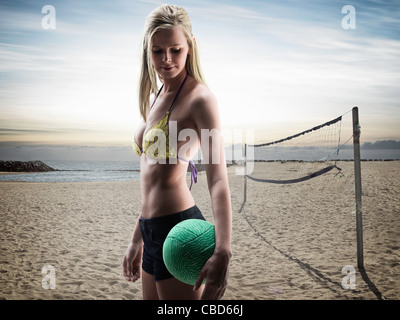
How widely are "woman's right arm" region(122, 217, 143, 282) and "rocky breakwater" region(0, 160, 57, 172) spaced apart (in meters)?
37.2

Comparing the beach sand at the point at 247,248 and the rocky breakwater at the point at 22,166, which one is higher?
the rocky breakwater at the point at 22,166

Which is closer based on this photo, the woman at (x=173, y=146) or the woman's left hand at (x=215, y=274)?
the woman's left hand at (x=215, y=274)

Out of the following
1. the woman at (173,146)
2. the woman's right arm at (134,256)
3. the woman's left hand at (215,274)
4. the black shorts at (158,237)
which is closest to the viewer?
the woman's left hand at (215,274)

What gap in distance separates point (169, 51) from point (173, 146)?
1.39 ft

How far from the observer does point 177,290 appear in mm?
1460

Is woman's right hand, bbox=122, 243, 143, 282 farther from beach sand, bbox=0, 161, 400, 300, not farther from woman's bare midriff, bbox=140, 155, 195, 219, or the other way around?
beach sand, bbox=0, 161, 400, 300

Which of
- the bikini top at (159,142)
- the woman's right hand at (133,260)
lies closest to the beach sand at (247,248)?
the woman's right hand at (133,260)

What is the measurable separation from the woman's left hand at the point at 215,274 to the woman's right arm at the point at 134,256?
64 centimetres

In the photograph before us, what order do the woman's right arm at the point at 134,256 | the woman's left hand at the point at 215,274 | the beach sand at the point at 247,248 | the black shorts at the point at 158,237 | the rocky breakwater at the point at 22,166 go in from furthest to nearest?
the rocky breakwater at the point at 22,166
the beach sand at the point at 247,248
the woman's right arm at the point at 134,256
the black shorts at the point at 158,237
the woman's left hand at the point at 215,274

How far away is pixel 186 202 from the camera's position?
155cm

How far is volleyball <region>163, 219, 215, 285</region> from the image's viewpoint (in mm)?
1370

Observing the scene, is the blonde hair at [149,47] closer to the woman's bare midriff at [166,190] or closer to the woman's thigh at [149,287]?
the woman's bare midriff at [166,190]

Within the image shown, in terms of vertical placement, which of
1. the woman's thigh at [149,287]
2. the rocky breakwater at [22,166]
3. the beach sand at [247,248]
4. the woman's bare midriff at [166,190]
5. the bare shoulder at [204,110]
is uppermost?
the bare shoulder at [204,110]

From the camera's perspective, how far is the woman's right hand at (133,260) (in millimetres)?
1844
